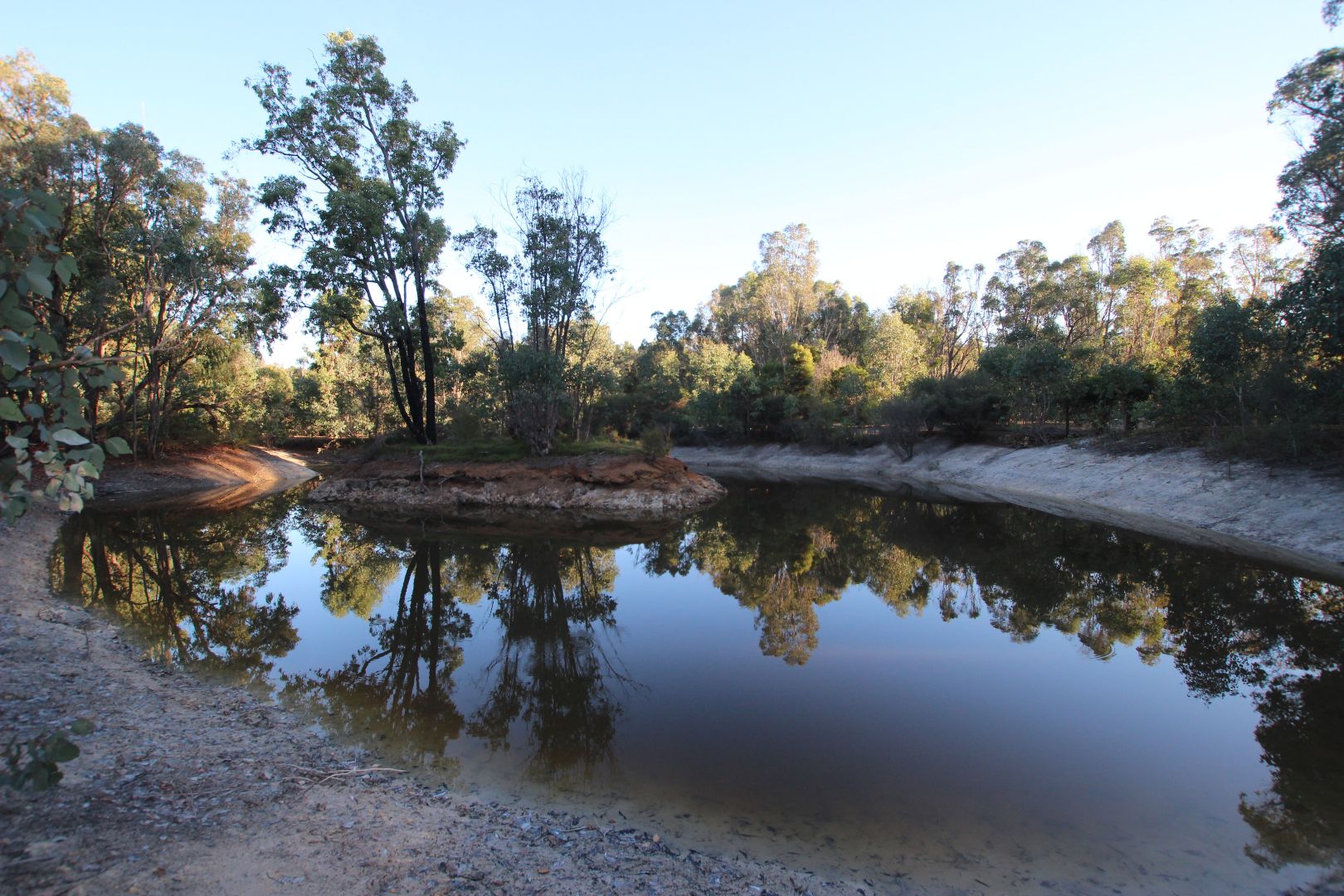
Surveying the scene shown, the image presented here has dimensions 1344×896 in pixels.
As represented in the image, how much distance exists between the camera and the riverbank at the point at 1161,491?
583 inches

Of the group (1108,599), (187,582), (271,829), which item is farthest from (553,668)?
(1108,599)

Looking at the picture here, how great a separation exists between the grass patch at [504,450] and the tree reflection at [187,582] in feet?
25.1

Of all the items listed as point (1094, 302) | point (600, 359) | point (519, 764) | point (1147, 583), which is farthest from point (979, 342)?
point (519, 764)

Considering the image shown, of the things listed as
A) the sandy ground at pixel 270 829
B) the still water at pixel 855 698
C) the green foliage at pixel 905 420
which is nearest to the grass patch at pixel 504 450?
the still water at pixel 855 698

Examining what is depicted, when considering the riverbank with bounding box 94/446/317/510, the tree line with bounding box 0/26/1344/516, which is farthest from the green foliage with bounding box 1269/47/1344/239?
the riverbank with bounding box 94/446/317/510

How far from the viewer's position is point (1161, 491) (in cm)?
2042

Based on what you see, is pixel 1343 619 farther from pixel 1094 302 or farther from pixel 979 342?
pixel 979 342

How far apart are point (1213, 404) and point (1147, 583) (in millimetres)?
13798

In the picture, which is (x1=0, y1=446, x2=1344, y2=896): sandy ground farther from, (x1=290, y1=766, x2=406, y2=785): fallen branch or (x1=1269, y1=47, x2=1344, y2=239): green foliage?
(x1=1269, y1=47, x2=1344, y2=239): green foliage

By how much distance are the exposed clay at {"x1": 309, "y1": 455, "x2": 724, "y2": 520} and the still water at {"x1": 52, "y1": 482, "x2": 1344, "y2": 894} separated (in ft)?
27.4

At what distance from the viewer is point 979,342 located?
58.0 meters

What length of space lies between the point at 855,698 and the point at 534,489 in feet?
62.7

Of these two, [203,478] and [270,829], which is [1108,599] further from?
[203,478]

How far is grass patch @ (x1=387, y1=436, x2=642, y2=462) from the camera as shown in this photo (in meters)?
26.6
